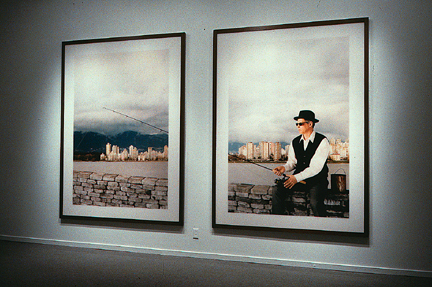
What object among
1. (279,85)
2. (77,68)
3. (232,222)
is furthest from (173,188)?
(77,68)

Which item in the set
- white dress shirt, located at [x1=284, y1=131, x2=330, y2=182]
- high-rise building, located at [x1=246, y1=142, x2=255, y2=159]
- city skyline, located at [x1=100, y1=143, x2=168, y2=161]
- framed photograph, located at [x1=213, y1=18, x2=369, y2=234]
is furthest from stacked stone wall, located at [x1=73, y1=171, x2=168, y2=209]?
white dress shirt, located at [x1=284, y1=131, x2=330, y2=182]

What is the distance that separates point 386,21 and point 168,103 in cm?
203

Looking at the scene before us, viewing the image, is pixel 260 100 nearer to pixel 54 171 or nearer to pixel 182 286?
pixel 182 286

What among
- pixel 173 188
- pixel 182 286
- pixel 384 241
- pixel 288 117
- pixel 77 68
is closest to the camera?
pixel 182 286

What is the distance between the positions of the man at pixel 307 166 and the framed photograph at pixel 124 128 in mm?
950

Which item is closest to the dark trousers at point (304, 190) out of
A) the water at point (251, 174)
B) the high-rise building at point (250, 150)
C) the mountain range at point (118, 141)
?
the water at point (251, 174)

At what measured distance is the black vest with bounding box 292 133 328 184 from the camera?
288 cm

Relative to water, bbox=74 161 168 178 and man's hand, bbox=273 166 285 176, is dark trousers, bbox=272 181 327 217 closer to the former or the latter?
man's hand, bbox=273 166 285 176

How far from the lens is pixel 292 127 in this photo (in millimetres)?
2961

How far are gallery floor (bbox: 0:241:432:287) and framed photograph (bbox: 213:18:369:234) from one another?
14.5 inches

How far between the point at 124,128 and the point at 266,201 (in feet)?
5.05

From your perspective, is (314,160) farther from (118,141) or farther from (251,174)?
(118,141)

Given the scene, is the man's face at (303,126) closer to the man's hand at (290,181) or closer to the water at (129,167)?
the man's hand at (290,181)

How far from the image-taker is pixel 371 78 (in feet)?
9.31
